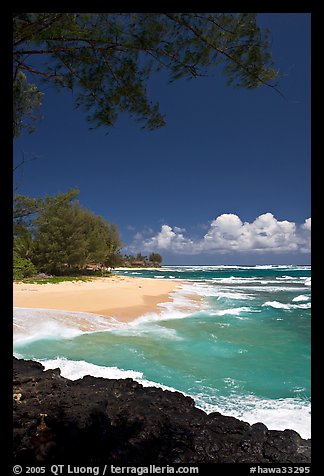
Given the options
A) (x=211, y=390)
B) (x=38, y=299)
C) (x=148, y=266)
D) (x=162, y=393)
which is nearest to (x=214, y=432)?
(x=162, y=393)

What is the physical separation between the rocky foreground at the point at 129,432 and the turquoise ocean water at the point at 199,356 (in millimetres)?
967

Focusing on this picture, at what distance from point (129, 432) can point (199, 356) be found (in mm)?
3485

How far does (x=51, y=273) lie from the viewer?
26.2m

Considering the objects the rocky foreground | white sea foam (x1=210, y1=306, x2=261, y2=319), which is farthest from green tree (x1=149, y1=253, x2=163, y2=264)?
the rocky foreground

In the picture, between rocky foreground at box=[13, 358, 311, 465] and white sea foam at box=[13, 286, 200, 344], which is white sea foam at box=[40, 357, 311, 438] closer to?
rocky foreground at box=[13, 358, 311, 465]

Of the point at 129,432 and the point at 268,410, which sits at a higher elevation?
the point at 129,432

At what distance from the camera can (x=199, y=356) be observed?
5.44m

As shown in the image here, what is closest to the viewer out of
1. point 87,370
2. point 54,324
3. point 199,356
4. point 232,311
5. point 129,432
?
point 129,432

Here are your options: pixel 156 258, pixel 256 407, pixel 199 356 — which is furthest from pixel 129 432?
pixel 156 258

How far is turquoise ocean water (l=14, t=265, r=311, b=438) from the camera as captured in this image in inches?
146

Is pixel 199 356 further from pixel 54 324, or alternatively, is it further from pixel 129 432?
pixel 54 324

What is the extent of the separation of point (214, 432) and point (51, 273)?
26.2 meters

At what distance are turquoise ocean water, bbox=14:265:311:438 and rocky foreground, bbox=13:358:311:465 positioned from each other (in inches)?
38.1
